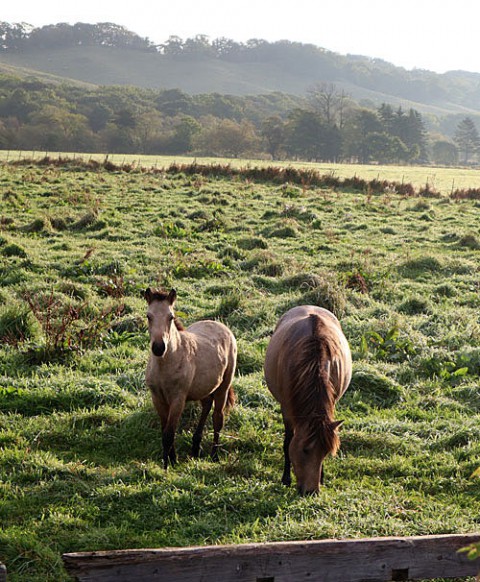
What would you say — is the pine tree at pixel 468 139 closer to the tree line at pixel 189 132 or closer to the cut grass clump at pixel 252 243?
the tree line at pixel 189 132

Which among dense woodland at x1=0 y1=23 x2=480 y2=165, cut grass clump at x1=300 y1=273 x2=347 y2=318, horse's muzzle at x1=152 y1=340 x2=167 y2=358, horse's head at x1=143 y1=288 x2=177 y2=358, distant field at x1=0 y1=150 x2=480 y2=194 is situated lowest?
cut grass clump at x1=300 y1=273 x2=347 y2=318

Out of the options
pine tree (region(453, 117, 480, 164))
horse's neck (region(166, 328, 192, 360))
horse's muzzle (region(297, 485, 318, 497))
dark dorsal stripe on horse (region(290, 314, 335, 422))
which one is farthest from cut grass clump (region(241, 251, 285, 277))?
pine tree (region(453, 117, 480, 164))

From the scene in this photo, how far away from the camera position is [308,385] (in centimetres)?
514

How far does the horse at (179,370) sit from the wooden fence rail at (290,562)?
8.16 feet

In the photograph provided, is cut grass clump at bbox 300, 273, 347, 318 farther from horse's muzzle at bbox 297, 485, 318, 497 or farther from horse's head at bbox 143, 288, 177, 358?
horse's muzzle at bbox 297, 485, 318, 497

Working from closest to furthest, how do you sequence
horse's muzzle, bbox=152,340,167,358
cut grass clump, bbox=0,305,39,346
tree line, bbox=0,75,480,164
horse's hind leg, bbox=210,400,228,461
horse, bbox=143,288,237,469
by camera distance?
horse's muzzle, bbox=152,340,167,358
horse, bbox=143,288,237,469
horse's hind leg, bbox=210,400,228,461
cut grass clump, bbox=0,305,39,346
tree line, bbox=0,75,480,164

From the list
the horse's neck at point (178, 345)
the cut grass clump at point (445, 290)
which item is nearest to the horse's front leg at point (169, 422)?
the horse's neck at point (178, 345)

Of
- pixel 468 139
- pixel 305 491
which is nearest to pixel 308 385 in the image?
pixel 305 491

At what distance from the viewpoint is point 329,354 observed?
5.45 meters

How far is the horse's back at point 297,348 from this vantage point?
5.57 meters

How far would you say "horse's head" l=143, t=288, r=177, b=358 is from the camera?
210 inches

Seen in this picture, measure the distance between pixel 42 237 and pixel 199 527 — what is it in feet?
43.2

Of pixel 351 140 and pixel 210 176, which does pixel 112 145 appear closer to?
pixel 351 140

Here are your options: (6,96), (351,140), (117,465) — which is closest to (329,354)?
(117,465)
